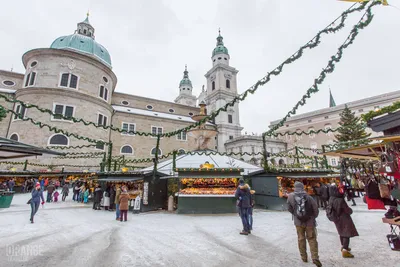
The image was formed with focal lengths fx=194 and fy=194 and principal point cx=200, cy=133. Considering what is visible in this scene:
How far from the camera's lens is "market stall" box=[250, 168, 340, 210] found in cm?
1170

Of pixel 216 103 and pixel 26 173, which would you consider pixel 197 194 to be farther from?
pixel 216 103

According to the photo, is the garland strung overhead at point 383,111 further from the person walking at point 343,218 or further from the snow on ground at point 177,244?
the snow on ground at point 177,244

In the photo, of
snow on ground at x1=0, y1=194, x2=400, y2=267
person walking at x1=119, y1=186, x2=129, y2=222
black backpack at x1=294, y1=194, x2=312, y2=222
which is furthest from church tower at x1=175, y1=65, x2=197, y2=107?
black backpack at x1=294, y1=194, x2=312, y2=222

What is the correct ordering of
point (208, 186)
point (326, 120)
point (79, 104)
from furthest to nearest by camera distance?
point (326, 120), point (79, 104), point (208, 186)

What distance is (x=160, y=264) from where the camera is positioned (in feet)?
13.9

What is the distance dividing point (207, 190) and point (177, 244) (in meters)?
5.79

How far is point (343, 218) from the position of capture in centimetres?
441

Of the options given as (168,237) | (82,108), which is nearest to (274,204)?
(168,237)

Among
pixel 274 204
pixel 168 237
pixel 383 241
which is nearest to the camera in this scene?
pixel 383 241

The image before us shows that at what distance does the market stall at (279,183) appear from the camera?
1170 cm

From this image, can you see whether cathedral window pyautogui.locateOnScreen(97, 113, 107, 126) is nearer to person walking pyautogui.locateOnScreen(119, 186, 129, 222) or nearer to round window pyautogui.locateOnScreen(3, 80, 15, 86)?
round window pyautogui.locateOnScreen(3, 80, 15, 86)

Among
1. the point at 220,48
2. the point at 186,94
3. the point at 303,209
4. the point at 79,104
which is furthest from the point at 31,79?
the point at 186,94

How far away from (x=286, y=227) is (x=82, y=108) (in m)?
28.4

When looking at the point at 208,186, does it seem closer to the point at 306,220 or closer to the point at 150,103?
the point at 306,220
